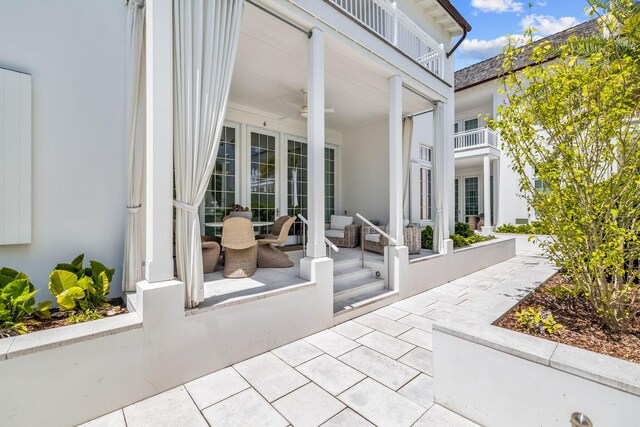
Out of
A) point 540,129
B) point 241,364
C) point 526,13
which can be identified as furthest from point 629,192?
point 241,364

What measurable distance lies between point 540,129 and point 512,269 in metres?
5.34

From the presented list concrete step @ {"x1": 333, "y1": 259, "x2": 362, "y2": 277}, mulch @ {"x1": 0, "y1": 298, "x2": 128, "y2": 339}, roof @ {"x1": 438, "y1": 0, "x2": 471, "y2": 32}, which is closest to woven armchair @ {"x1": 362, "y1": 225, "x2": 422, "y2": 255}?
concrete step @ {"x1": 333, "y1": 259, "x2": 362, "y2": 277}

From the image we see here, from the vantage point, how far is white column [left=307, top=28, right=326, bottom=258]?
342 centimetres

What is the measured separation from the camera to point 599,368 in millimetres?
1559

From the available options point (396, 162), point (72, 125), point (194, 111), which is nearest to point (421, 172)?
point (396, 162)

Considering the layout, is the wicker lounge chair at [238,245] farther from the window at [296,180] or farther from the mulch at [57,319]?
→ the window at [296,180]

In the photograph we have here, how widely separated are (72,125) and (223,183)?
2842 millimetres

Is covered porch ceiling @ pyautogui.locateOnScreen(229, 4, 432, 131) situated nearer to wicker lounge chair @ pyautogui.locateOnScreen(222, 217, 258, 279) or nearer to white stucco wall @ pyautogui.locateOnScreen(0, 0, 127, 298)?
white stucco wall @ pyautogui.locateOnScreen(0, 0, 127, 298)

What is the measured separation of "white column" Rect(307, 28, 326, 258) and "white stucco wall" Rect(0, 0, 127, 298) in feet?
6.92

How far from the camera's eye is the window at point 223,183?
5582 millimetres

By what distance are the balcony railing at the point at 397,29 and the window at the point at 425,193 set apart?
10.6 ft

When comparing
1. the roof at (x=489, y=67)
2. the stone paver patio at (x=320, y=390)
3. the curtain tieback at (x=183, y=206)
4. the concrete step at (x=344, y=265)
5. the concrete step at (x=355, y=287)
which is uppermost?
the roof at (x=489, y=67)

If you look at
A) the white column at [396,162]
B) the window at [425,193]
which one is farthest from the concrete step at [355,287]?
the window at [425,193]

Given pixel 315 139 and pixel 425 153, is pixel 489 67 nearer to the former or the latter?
pixel 425 153
